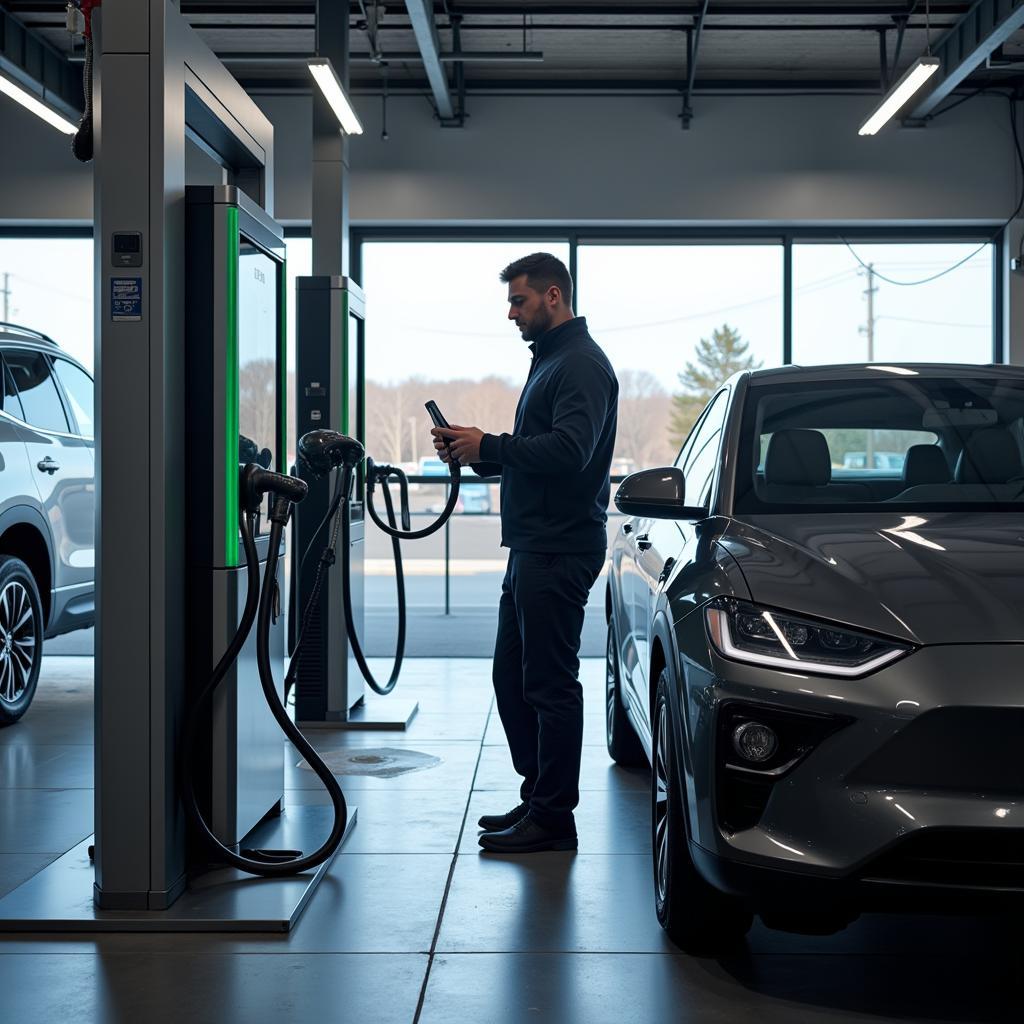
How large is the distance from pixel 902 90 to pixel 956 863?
275 inches

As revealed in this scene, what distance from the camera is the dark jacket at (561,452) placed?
4.02 m

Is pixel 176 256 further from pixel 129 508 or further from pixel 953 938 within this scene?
pixel 953 938

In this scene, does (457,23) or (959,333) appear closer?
(457,23)

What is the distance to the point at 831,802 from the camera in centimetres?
252

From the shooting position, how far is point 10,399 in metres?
6.51

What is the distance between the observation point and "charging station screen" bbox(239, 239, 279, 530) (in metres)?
3.83

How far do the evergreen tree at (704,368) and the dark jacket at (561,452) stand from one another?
6811 millimetres

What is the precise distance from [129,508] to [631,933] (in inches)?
68.7

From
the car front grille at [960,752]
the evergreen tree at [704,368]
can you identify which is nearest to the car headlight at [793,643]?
the car front grille at [960,752]

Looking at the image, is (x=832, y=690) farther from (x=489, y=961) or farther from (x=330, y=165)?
(x=330, y=165)

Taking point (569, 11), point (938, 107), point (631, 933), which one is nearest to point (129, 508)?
point (631, 933)

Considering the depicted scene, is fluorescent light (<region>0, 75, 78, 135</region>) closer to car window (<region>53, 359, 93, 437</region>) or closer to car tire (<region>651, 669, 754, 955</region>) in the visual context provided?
car window (<region>53, 359, 93, 437</region>)

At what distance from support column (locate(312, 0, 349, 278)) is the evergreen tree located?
4568 mm

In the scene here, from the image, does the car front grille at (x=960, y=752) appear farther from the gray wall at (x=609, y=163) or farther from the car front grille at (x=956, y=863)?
the gray wall at (x=609, y=163)
